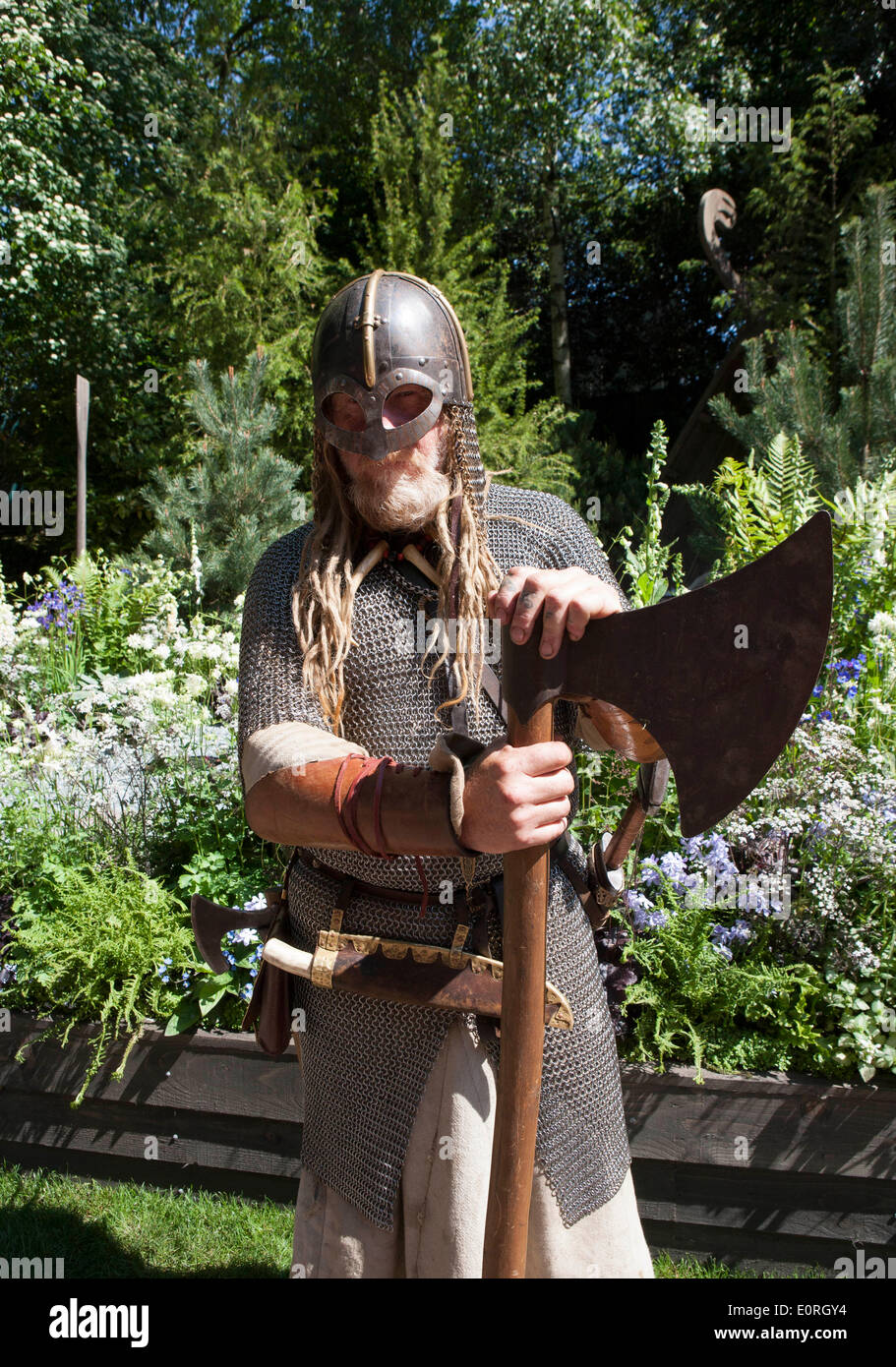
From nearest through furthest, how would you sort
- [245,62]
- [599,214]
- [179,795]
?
[179,795]
[599,214]
[245,62]

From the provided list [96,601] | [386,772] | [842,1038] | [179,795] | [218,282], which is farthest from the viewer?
[218,282]

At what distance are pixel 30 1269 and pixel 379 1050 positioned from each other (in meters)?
1.54

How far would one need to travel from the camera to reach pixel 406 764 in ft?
4.42

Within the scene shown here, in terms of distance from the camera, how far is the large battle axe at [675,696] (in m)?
0.99

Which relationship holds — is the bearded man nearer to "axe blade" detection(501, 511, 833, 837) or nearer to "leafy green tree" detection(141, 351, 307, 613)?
"axe blade" detection(501, 511, 833, 837)

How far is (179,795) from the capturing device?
3.31 metres

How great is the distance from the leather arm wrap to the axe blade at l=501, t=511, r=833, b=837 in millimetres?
168

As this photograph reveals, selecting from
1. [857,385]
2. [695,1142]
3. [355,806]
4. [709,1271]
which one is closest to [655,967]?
[695,1142]

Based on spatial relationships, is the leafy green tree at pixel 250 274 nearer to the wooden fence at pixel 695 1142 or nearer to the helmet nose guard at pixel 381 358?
the wooden fence at pixel 695 1142

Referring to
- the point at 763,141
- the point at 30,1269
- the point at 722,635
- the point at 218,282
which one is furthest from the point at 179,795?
the point at 763,141

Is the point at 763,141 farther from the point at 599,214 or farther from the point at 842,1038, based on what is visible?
the point at 842,1038

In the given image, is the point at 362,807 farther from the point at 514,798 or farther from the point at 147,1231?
the point at 147,1231

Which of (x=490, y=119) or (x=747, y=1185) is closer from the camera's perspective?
(x=747, y=1185)

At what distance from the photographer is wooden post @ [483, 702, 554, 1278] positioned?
1.17m
